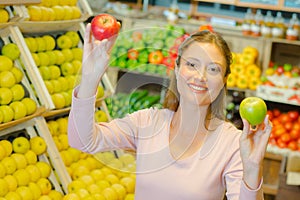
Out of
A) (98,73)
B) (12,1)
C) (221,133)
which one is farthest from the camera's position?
(12,1)

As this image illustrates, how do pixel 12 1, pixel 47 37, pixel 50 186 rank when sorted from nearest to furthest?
1. pixel 12 1
2. pixel 50 186
3. pixel 47 37

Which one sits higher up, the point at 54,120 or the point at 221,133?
the point at 221,133

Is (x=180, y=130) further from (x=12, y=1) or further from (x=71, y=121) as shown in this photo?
(x=12, y=1)

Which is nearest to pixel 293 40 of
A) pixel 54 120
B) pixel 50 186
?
pixel 54 120

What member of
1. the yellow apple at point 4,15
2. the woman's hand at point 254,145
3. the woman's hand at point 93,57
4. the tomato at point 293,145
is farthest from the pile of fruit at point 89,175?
the tomato at point 293,145

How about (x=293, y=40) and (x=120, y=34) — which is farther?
(x=293, y=40)

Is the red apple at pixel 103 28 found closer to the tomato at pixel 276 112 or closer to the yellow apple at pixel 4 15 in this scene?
the yellow apple at pixel 4 15

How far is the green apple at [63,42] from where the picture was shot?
9.95 feet

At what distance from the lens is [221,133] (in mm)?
1936

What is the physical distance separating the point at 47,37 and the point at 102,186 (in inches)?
31.4

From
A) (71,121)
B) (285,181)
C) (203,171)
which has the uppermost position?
(71,121)

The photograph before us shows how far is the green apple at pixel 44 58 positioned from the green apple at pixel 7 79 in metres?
0.33

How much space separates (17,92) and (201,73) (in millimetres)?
1084

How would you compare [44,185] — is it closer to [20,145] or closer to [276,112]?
[20,145]
